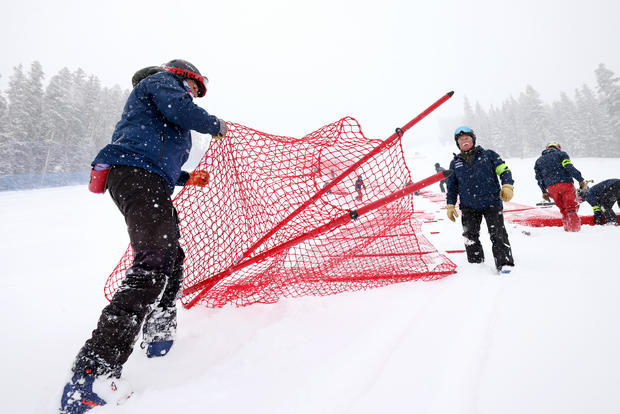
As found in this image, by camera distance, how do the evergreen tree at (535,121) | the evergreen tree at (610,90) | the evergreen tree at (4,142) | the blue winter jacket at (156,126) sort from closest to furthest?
the blue winter jacket at (156,126) → the evergreen tree at (4,142) → the evergreen tree at (610,90) → the evergreen tree at (535,121)

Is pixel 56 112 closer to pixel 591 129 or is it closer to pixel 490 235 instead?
pixel 490 235

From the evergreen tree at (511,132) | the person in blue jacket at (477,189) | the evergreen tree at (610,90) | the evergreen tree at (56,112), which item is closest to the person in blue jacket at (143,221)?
the person in blue jacket at (477,189)

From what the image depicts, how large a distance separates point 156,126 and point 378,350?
5.98ft

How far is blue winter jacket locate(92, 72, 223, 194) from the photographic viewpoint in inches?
61.2

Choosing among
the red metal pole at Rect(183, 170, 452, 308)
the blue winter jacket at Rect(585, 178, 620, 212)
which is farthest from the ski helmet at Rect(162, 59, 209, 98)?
the blue winter jacket at Rect(585, 178, 620, 212)

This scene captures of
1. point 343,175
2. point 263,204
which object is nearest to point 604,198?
point 343,175

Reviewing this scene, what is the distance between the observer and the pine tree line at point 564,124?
31594 mm

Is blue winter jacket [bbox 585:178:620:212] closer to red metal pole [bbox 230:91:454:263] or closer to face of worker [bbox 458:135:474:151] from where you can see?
face of worker [bbox 458:135:474:151]

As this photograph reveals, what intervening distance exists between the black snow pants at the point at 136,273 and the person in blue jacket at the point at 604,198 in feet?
21.3

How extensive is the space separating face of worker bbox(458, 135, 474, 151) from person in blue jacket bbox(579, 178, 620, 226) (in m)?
3.31

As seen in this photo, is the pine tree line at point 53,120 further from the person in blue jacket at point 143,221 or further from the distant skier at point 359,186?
the distant skier at point 359,186

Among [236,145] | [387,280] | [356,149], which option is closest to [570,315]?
[387,280]

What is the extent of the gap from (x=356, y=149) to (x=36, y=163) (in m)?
29.8

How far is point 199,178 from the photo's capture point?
2.13m
